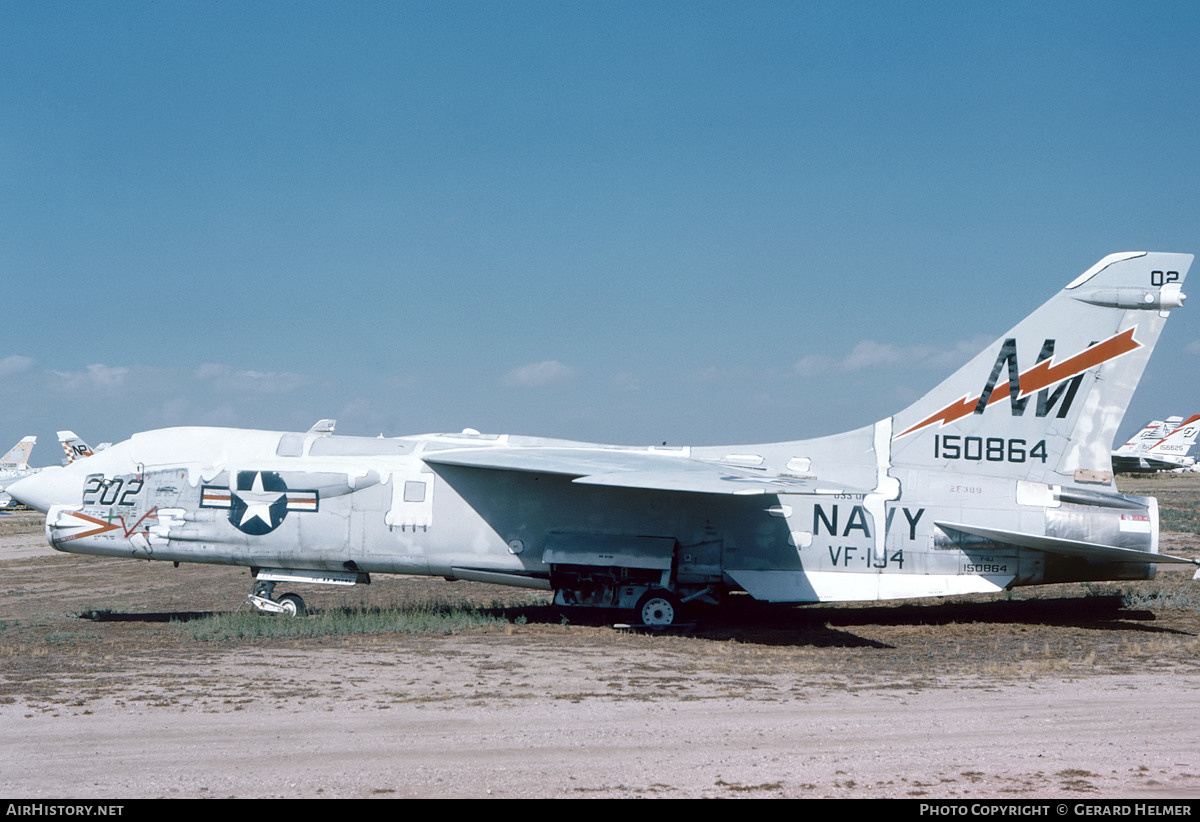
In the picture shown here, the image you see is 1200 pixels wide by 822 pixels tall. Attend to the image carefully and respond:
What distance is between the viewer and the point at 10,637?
591 inches

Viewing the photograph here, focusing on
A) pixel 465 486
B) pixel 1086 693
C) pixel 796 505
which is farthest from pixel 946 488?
pixel 465 486

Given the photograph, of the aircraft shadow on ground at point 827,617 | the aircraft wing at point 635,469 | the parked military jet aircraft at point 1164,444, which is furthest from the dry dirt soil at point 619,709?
the parked military jet aircraft at point 1164,444

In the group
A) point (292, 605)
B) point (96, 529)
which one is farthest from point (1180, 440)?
point (96, 529)

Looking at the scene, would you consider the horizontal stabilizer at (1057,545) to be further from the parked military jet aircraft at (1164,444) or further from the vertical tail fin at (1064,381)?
the parked military jet aircraft at (1164,444)

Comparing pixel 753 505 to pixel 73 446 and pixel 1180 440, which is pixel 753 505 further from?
pixel 1180 440

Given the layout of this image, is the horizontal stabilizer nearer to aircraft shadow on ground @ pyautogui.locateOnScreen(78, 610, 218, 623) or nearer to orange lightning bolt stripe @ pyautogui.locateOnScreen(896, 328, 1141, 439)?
orange lightning bolt stripe @ pyautogui.locateOnScreen(896, 328, 1141, 439)

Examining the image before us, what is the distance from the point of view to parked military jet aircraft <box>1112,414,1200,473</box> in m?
67.2

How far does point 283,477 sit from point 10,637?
187 inches

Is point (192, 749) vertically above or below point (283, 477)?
below

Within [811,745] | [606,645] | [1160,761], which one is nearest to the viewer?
[1160,761]

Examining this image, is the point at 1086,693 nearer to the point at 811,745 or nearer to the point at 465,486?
the point at 811,745

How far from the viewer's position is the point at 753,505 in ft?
52.3

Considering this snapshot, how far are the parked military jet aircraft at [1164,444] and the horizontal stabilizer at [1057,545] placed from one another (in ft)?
187

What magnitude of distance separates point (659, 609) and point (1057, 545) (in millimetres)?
6420
